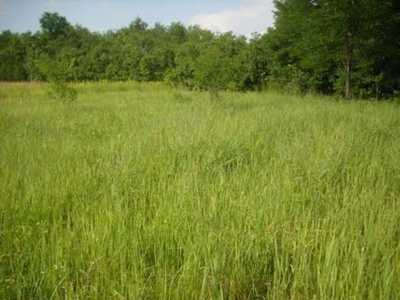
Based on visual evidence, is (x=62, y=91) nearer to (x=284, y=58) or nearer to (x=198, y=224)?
(x=198, y=224)

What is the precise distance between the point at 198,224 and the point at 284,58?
75.8 ft

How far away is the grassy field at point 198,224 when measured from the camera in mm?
1722

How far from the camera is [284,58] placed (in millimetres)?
23031

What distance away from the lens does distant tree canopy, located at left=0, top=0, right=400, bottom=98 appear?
40.9ft

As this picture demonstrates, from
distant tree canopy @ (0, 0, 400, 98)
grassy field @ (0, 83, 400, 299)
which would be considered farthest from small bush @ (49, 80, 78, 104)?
grassy field @ (0, 83, 400, 299)

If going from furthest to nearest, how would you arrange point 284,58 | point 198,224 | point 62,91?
point 284,58, point 62,91, point 198,224

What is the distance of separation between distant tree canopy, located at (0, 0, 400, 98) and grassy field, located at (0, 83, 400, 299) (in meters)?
9.60

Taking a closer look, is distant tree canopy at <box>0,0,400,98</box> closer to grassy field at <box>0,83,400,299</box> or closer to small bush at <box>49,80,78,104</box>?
small bush at <box>49,80,78,104</box>

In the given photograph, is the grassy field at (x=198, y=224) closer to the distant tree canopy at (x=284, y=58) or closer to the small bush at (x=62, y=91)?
the small bush at (x=62, y=91)

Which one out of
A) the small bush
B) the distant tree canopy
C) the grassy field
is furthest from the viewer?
the distant tree canopy

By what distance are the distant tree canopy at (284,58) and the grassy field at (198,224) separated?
9597 millimetres

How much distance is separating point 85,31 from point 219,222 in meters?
67.3

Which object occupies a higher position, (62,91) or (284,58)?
(284,58)

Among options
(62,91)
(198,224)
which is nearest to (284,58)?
(62,91)
